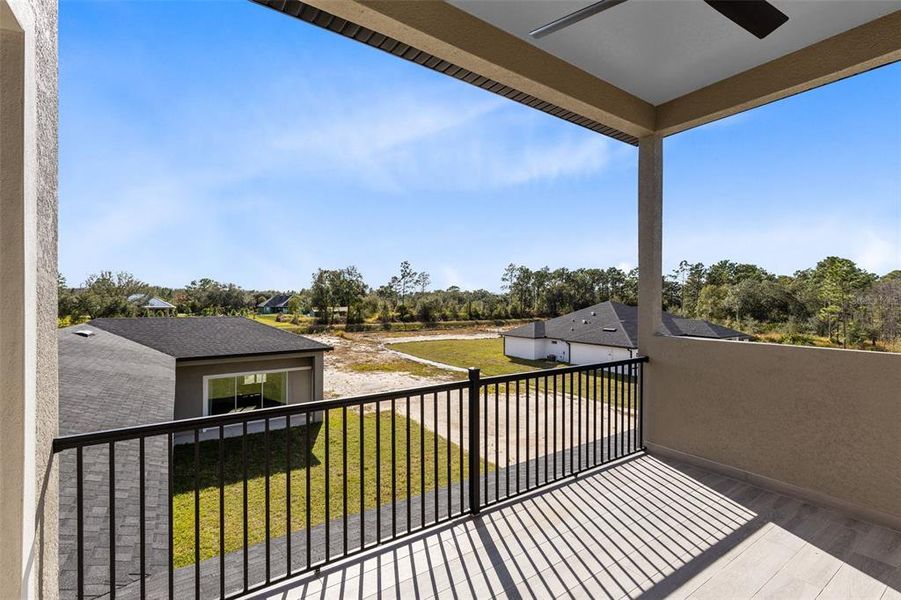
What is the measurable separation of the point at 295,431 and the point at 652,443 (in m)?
7.49

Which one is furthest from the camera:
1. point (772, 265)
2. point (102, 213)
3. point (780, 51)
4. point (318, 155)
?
point (318, 155)

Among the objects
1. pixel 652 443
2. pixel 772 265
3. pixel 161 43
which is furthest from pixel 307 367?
pixel 772 265

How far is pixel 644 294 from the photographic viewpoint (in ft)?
11.3

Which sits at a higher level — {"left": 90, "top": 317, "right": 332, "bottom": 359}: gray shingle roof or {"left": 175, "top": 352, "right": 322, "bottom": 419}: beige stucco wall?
{"left": 90, "top": 317, "right": 332, "bottom": 359}: gray shingle roof

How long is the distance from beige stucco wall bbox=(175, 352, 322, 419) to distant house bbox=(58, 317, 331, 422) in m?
0.02

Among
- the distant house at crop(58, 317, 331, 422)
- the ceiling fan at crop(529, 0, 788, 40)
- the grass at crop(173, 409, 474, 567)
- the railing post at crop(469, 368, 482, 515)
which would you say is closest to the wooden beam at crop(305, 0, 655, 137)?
the ceiling fan at crop(529, 0, 788, 40)


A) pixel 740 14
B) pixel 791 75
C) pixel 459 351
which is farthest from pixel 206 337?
pixel 791 75

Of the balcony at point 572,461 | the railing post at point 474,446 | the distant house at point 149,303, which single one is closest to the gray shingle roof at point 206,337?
the distant house at point 149,303

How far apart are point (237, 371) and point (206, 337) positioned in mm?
1150

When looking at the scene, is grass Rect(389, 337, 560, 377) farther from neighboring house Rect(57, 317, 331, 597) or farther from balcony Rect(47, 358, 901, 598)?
balcony Rect(47, 358, 901, 598)

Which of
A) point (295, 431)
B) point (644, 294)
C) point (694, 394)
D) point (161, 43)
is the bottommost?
point (295, 431)

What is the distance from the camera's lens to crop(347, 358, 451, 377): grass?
1078 cm

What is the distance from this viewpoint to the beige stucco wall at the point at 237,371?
25.2 feet

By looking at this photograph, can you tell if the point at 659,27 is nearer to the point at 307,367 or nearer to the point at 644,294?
the point at 644,294
